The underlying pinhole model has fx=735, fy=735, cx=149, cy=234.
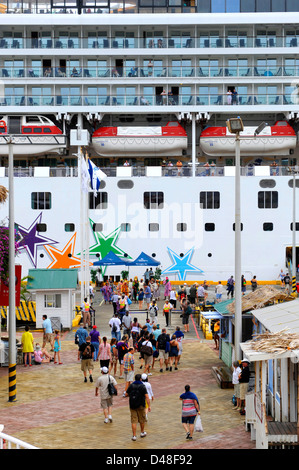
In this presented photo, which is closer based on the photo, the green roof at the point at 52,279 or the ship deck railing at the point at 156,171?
the green roof at the point at 52,279

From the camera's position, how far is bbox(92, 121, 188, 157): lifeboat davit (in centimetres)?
4284

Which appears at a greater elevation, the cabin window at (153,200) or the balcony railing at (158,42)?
the balcony railing at (158,42)

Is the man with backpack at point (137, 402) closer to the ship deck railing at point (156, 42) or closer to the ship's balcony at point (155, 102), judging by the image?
the ship's balcony at point (155, 102)

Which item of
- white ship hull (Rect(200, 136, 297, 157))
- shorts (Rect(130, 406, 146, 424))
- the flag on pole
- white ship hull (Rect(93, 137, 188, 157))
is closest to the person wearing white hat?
shorts (Rect(130, 406, 146, 424))

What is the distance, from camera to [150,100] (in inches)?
1695

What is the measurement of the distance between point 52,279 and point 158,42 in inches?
820

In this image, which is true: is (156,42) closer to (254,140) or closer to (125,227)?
(254,140)

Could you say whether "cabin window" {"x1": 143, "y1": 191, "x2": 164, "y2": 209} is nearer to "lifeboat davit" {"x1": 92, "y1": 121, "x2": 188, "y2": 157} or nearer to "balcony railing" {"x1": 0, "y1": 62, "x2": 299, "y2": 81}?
"lifeboat davit" {"x1": 92, "y1": 121, "x2": 188, "y2": 157}

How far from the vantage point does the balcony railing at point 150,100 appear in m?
42.8

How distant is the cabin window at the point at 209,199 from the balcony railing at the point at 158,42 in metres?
8.70

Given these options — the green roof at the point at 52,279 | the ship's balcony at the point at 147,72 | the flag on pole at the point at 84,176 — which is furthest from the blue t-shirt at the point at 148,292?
the ship's balcony at the point at 147,72

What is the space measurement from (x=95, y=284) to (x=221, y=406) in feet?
77.0
